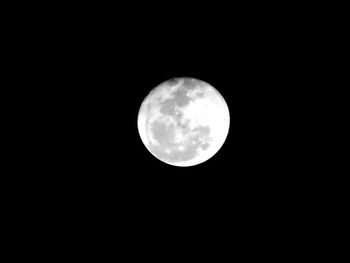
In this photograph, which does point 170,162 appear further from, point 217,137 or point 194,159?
point 217,137

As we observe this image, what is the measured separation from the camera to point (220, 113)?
4742 mm

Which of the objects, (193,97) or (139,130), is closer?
(193,97)

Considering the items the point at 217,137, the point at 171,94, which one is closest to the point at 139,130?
the point at 171,94

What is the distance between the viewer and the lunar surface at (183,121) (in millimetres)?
4520

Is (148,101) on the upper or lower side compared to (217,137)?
upper

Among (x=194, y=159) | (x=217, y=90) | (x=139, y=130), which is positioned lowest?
(x=194, y=159)

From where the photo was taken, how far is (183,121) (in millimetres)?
4488

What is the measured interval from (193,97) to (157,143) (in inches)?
34.7

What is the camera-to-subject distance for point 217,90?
16.4ft

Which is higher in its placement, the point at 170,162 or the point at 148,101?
the point at 148,101

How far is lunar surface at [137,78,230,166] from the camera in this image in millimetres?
4520

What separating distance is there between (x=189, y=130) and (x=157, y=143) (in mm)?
549

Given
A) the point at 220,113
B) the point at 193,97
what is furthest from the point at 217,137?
the point at 193,97

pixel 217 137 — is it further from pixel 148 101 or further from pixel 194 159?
pixel 148 101
